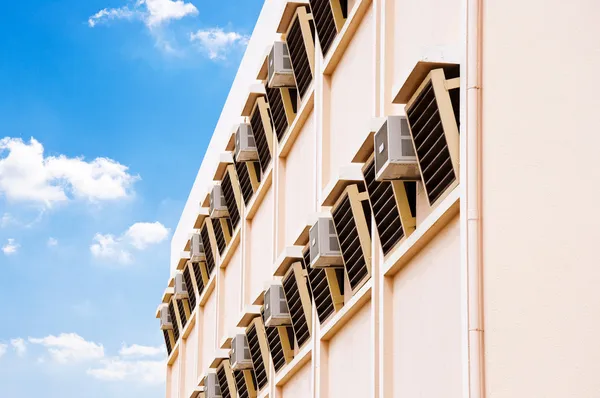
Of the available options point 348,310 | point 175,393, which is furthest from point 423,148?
point 175,393

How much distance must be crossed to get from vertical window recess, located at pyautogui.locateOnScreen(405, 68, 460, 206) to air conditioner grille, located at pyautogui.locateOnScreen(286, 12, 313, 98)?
214 inches

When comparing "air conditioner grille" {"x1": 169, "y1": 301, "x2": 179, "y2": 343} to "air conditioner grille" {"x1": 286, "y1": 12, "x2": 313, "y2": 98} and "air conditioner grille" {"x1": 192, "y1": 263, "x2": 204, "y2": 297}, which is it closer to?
"air conditioner grille" {"x1": 192, "y1": 263, "x2": 204, "y2": 297}

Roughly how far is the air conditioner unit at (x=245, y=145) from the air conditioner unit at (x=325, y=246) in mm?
5735

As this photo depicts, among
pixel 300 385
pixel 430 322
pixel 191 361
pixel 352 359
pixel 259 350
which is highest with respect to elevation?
pixel 191 361

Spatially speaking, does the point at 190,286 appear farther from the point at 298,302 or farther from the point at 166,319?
the point at 298,302

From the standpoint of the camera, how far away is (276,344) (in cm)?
1659

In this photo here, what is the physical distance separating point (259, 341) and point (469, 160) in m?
9.52

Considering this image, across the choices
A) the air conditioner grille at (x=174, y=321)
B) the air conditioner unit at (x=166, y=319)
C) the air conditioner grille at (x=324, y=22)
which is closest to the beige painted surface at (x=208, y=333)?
the air conditioner grille at (x=174, y=321)

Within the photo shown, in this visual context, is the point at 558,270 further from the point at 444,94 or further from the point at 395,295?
the point at 395,295

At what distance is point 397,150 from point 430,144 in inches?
17.7

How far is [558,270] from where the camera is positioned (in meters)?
7.52

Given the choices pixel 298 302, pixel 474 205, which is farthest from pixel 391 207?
pixel 298 302

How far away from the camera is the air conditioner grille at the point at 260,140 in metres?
18.2

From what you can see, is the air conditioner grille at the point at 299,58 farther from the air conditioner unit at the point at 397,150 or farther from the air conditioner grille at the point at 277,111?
Result: the air conditioner unit at the point at 397,150
